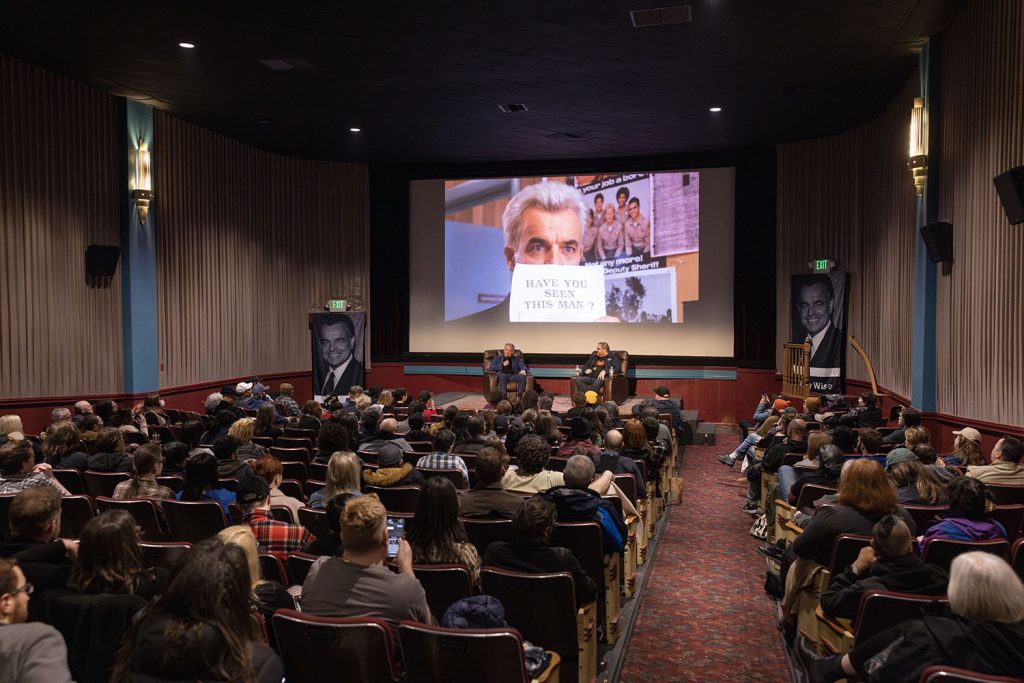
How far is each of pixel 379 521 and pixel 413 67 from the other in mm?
8201

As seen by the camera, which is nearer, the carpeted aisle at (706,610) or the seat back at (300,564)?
the seat back at (300,564)

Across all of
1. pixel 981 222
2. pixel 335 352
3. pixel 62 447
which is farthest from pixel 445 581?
pixel 335 352

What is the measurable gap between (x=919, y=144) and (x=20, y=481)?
912cm

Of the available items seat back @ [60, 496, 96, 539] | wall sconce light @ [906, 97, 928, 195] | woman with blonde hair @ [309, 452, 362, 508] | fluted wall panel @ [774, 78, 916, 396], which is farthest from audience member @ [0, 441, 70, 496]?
fluted wall panel @ [774, 78, 916, 396]

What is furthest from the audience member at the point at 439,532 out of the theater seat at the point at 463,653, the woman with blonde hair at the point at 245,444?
the woman with blonde hair at the point at 245,444

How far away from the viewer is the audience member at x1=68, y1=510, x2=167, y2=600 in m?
2.69

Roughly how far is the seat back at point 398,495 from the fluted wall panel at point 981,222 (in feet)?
17.9

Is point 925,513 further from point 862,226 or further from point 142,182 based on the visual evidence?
point 142,182

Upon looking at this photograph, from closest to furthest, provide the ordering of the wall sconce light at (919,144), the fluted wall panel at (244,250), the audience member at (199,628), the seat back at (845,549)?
the audience member at (199,628), the seat back at (845,549), the wall sconce light at (919,144), the fluted wall panel at (244,250)

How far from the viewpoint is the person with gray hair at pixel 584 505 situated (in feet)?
13.8

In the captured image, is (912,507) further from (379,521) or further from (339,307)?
(339,307)

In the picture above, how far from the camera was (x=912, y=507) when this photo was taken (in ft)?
14.4

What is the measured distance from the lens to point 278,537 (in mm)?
3715

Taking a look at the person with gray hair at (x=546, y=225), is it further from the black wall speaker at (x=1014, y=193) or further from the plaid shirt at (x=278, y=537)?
the plaid shirt at (x=278, y=537)
